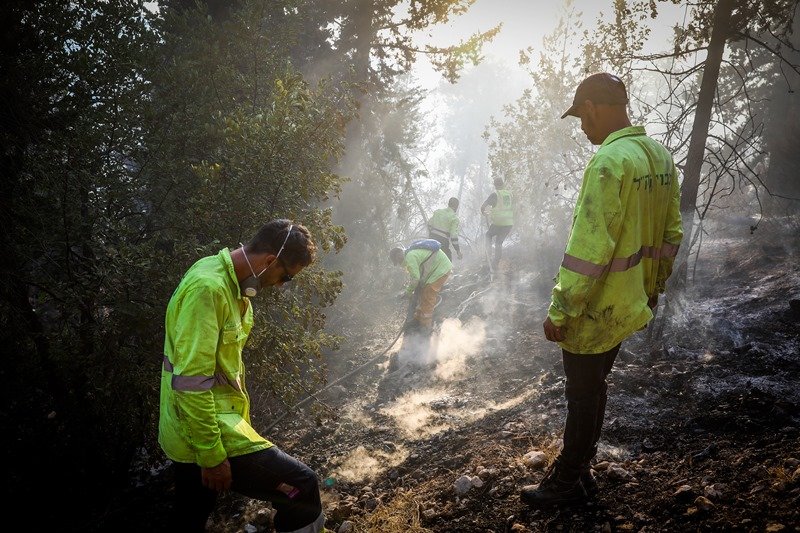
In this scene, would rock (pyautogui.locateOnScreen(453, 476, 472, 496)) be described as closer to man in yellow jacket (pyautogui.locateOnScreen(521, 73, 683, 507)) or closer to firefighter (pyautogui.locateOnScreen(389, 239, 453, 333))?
man in yellow jacket (pyautogui.locateOnScreen(521, 73, 683, 507))

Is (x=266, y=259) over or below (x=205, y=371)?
over

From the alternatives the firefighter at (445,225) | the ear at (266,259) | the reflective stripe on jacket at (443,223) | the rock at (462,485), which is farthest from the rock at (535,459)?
the reflective stripe on jacket at (443,223)

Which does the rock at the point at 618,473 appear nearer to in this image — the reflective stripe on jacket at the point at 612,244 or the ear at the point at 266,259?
the reflective stripe on jacket at the point at 612,244

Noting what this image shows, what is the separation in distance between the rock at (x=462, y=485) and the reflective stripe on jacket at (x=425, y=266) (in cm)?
524

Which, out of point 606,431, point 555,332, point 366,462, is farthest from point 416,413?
point 555,332

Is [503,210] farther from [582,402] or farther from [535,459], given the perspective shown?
[582,402]

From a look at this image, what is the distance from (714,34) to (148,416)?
24.7 ft

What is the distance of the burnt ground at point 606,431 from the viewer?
2.53 meters

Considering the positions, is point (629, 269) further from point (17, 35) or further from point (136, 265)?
point (17, 35)

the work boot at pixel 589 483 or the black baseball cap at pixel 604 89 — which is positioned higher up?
the black baseball cap at pixel 604 89

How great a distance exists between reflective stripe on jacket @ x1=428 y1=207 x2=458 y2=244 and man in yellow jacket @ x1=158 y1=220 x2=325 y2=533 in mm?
8665

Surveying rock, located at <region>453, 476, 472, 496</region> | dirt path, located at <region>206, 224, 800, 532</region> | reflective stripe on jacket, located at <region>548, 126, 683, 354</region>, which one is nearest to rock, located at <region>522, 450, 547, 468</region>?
dirt path, located at <region>206, 224, 800, 532</region>

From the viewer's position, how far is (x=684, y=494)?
2.49 metres

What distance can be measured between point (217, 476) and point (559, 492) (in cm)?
198
